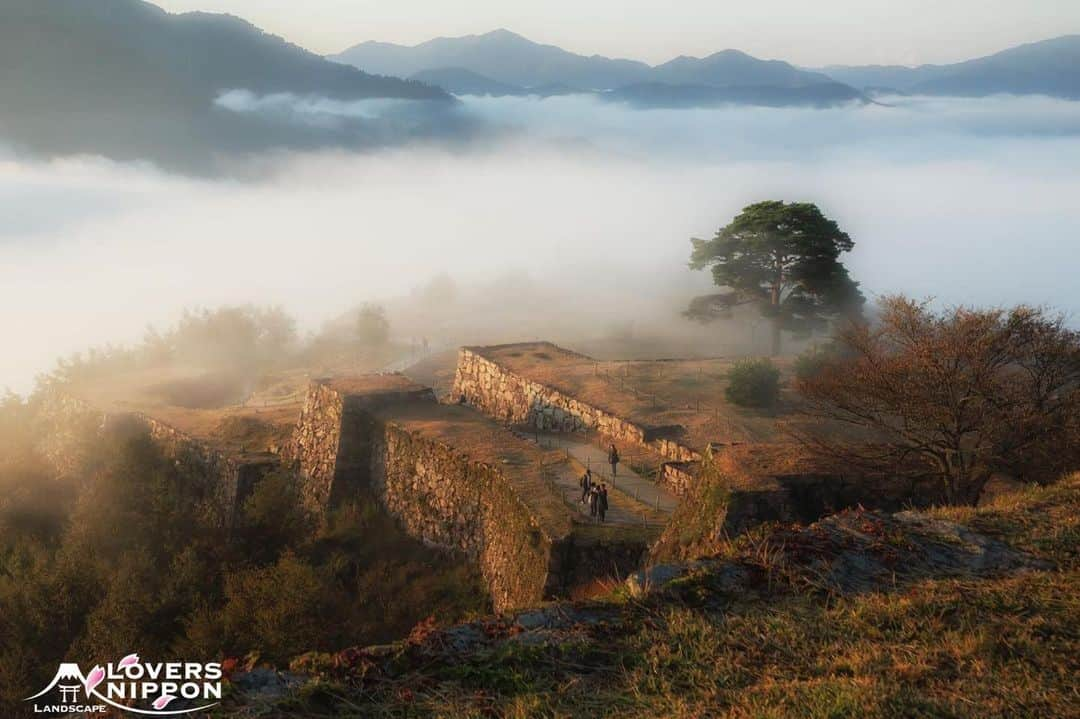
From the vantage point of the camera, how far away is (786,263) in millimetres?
37281

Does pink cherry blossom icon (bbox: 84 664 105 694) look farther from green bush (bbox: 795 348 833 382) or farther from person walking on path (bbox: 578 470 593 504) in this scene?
green bush (bbox: 795 348 833 382)

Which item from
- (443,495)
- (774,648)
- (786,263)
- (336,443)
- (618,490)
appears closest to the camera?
(774,648)

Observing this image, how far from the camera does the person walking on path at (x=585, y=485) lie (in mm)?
18531

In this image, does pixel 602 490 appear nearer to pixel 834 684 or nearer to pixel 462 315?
pixel 834 684

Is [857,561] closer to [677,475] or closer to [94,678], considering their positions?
[94,678]

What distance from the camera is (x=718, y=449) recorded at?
50.1 ft

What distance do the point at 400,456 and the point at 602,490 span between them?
7.63m

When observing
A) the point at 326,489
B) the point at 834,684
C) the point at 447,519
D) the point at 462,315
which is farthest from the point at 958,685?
the point at 462,315

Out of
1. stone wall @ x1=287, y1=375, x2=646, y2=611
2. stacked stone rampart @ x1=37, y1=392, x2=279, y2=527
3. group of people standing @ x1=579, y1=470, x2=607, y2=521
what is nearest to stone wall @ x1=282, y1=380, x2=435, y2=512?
stone wall @ x1=287, y1=375, x2=646, y2=611

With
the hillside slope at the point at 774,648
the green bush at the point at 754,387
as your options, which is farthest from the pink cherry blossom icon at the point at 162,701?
the green bush at the point at 754,387

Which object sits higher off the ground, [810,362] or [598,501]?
[810,362]

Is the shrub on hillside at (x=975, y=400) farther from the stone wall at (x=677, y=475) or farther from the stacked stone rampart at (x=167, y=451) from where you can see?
the stacked stone rampart at (x=167, y=451)

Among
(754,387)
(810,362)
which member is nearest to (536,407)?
(754,387)

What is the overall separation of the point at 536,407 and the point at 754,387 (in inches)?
262
